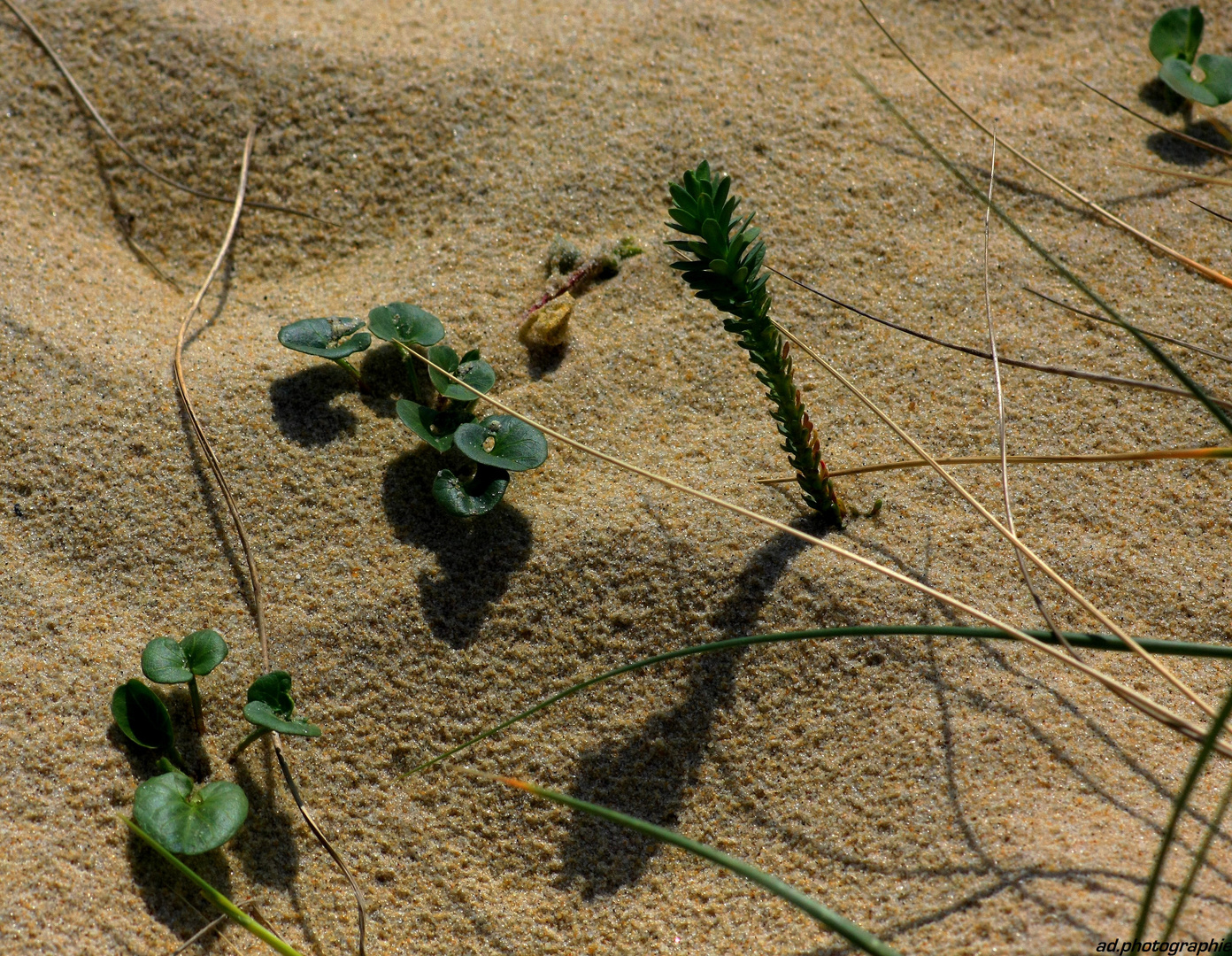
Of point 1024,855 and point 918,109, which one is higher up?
point 918,109

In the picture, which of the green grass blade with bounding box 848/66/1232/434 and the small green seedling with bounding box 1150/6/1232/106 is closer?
the green grass blade with bounding box 848/66/1232/434

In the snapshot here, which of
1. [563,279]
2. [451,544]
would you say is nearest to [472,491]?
[451,544]

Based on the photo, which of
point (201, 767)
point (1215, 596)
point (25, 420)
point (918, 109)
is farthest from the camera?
point (918, 109)

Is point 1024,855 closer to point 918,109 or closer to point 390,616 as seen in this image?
point 390,616

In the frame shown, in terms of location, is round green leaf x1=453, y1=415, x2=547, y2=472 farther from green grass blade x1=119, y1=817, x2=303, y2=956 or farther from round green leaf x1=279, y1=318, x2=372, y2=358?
green grass blade x1=119, y1=817, x2=303, y2=956

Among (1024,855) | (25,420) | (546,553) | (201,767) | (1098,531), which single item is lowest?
(201,767)

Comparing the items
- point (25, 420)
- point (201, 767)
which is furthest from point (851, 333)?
point (25, 420)

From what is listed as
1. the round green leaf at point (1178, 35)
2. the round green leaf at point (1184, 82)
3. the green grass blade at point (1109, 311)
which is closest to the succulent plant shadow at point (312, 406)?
the green grass blade at point (1109, 311)

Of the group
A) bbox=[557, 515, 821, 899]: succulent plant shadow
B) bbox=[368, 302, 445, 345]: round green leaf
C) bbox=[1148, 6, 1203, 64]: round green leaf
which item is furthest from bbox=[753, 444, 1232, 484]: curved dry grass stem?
bbox=[1148, 6, 1203, 64]: round green leaf
